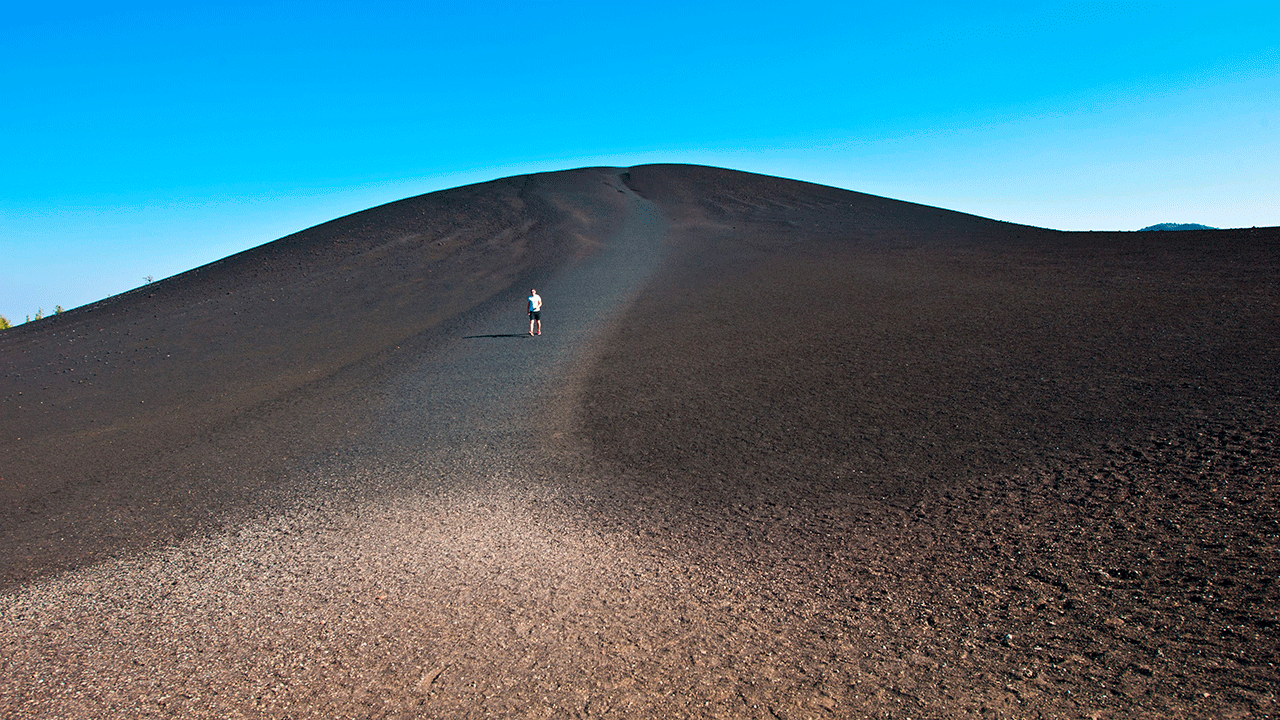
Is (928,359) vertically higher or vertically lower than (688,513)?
higher

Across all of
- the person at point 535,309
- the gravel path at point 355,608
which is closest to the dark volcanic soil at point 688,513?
the gravel path at point 355,608

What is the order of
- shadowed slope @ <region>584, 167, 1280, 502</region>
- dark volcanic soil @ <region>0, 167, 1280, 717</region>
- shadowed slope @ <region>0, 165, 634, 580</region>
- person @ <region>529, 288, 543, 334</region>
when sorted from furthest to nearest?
person @ <region>529, 288, 543, 334</region>
shadowed slope @ <region>0, 165, 634, 580</region>
shadowed slope @ <region>584, 167, 1280, 502</region>
dark volcanic soil @ <region>0, 167, 1280, 717</region>

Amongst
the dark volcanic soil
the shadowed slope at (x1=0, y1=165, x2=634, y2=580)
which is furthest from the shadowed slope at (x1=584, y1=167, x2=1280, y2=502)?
the shadowed slope at (x1=0, y1=165, x2=634, y2=580)

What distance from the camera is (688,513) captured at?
670 cm

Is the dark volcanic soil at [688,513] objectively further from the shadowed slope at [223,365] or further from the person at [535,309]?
the person at [535,309]

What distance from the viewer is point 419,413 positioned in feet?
35.2

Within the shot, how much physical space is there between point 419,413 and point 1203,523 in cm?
1014

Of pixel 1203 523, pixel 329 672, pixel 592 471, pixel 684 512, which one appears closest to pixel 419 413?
pixel 592 471

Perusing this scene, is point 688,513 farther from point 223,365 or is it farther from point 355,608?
point 223,365

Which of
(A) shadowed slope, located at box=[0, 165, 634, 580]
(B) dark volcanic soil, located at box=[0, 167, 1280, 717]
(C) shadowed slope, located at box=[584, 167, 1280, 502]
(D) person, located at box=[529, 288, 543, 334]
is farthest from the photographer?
(D) person, located at box=[529, 288, 543, 334]

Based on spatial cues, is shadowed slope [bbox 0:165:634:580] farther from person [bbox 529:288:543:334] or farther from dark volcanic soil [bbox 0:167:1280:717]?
person [bbox 529:288:543:334]

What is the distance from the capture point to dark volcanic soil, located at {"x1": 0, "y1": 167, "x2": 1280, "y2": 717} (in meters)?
4.06

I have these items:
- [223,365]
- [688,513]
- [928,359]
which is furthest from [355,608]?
[223,365]

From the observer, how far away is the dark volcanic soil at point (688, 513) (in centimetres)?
406
